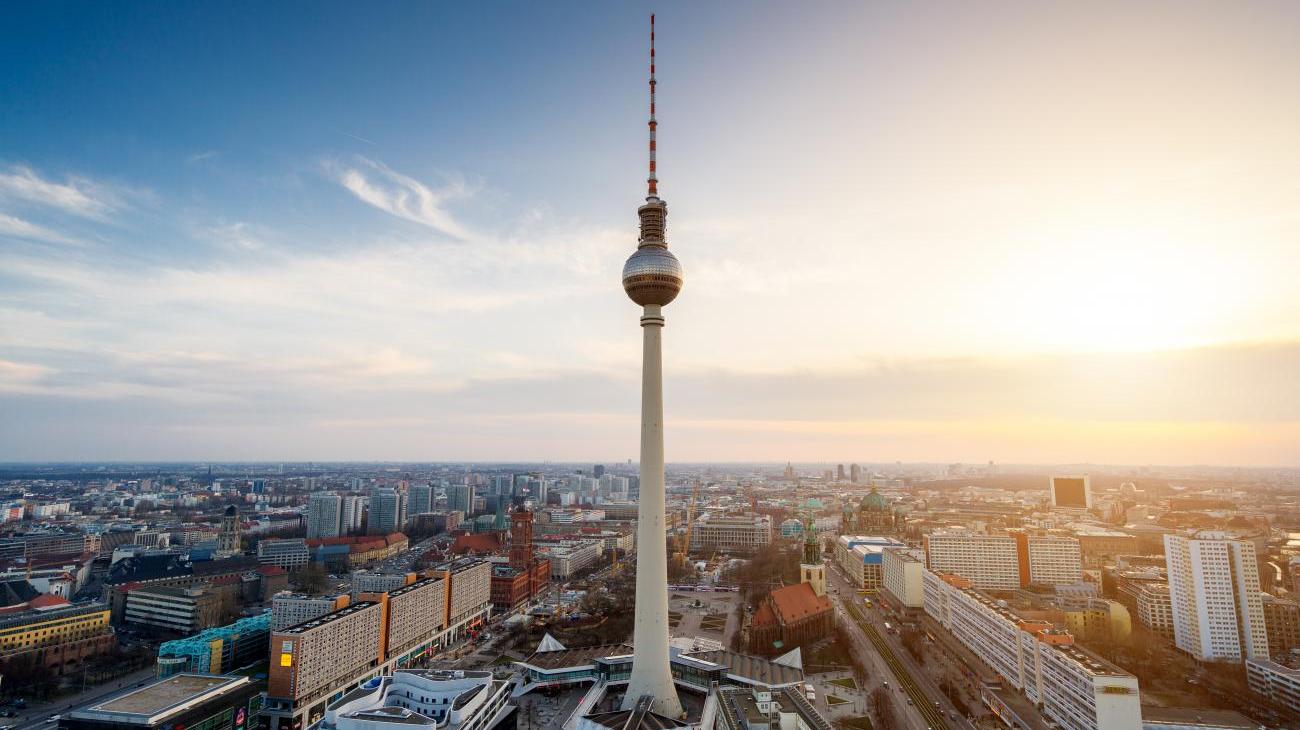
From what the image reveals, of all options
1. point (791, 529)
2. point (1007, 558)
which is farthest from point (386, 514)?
point (1007, 558)

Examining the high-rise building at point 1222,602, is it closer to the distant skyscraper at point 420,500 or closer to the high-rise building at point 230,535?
the high-rise building at point 230,535

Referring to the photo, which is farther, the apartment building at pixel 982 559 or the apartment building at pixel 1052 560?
the apartment building at pixel 982 559

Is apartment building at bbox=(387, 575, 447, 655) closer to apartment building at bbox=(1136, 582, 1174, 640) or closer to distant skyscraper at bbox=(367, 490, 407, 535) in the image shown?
apartment building at bbox=(1136, 582, 1174, 640)

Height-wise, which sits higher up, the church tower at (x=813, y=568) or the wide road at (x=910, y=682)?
the church tower at (x=813, y=568)

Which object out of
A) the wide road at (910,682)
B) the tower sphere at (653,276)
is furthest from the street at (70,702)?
the wide road at (910,682)

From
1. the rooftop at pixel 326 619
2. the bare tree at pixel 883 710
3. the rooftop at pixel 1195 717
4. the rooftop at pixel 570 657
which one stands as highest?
the rooftop at pixel 326 619

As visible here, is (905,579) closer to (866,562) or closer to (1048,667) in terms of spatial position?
(866,562)

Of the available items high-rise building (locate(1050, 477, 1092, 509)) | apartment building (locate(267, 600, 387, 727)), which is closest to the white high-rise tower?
apartment building (locate(267, 600, 387, 727))
